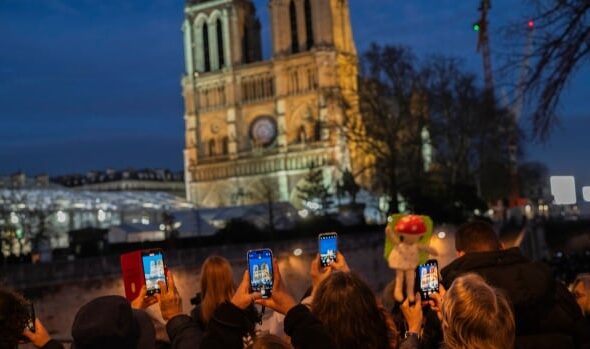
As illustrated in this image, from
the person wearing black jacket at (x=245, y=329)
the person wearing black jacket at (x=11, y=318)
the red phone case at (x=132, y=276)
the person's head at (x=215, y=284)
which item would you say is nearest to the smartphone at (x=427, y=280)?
the person's head at (x=215, y=284)

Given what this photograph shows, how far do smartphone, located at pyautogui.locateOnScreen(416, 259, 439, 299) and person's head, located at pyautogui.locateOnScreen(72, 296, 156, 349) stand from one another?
1871 mm

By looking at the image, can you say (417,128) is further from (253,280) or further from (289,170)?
(253,280)

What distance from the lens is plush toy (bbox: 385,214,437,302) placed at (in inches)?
255

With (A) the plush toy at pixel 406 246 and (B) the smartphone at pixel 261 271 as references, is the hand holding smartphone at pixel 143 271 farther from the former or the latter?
(A) the plush toy at pixel 406 246

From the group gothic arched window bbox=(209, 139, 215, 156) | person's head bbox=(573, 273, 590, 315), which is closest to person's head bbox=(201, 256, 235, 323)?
person's head bbox=(573, 273, 590, 315)

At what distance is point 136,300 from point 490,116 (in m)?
43.9

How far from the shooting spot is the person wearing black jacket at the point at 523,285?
5.39 m

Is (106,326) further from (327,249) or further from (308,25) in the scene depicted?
(308,25)

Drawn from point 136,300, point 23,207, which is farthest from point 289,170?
point 136,300

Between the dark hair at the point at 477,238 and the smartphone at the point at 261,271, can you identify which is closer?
the smartphone at the point at 261,271

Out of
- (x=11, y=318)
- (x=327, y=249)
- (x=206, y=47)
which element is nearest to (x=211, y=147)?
(x=206, y=47)

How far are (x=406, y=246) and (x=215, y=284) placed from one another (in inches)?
76.4

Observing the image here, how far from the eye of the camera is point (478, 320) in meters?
3.67

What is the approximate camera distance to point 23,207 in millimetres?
51844
